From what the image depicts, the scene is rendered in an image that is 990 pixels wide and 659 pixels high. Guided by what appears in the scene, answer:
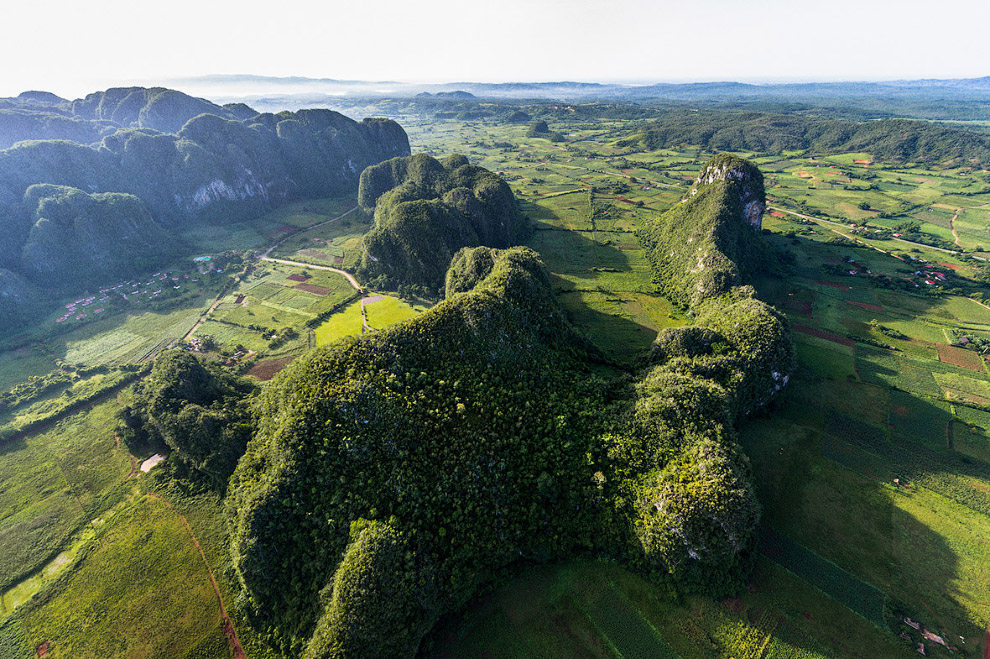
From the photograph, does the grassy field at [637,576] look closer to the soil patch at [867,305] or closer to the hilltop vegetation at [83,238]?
the soil patch at [867,305]

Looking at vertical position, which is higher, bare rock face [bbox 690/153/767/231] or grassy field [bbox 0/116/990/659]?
bare rock face [bbox 690/153/767/231]

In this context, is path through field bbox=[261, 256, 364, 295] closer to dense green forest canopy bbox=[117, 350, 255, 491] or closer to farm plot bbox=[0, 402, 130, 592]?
dense green forest canopy bbox=[117, 350, 255, 491]

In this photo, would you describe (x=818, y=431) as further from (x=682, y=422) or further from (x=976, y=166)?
(x=976, y=166)

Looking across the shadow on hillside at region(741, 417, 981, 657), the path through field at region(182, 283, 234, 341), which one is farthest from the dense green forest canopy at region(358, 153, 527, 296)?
the shadow on hillside at region(741, 417, 981, 657)

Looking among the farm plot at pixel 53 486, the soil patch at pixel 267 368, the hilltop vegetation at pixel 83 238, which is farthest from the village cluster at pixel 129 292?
the soil patch at pixel 267 368

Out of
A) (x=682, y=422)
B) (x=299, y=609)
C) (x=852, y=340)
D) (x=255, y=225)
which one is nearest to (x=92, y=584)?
(x=299, y=609)
